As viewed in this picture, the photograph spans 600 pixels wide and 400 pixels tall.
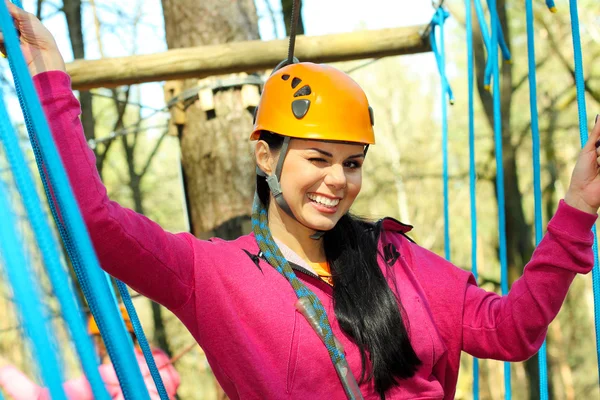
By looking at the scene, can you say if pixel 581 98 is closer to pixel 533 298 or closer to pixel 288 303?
pixel 533 298

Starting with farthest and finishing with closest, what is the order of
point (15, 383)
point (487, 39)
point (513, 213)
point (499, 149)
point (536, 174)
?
point (513, 213)
point (15, 383)
point (487, 39)
point (499, 149)
point (536, 174)

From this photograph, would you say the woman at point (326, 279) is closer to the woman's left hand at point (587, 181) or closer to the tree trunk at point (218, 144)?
the woman's left hand at point (587, 181)

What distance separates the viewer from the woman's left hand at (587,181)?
1469 millimetres

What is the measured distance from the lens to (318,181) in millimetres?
1549

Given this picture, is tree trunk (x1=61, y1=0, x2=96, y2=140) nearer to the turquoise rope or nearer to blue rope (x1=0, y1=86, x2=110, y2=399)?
the turquoise rope

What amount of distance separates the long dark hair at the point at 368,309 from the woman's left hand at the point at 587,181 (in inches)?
16.1

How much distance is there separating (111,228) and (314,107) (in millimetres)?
517

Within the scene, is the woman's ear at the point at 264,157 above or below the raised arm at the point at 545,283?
above

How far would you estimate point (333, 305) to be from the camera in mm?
1551

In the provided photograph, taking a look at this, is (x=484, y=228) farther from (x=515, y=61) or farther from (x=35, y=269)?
(x=35, y=269)

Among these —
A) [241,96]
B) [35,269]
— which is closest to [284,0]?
[241,96]

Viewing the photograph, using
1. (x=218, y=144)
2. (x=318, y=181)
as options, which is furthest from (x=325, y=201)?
(x=218, y=144)

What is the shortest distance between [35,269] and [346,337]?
64 cm

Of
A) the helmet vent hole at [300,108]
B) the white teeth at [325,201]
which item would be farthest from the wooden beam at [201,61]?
the white teeth at [325,201]
